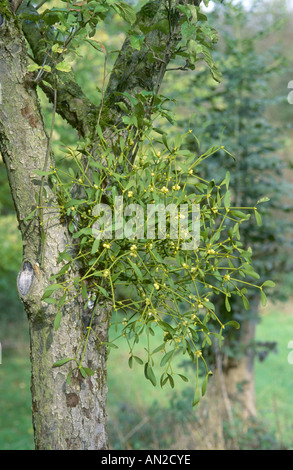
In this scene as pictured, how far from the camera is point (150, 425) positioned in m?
3.33

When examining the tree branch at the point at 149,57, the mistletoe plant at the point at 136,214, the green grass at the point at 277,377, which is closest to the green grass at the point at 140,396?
the green grass at the point at 277,377

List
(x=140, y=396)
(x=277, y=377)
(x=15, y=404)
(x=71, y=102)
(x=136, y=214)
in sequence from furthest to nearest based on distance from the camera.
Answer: (x=277, y=377) < (x=15, y=404) < (x=140, y=396) < (x=71, y=102) < (x=136, y=214)

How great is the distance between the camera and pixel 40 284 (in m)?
1.18

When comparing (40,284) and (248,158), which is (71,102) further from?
(248,158)

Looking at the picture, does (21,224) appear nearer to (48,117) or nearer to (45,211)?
(45,211)

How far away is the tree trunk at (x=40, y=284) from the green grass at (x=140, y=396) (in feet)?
6.26

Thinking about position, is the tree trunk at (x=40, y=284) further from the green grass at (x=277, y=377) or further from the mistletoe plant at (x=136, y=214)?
the green grass at (x=277, y=377)

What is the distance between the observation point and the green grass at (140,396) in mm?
3475

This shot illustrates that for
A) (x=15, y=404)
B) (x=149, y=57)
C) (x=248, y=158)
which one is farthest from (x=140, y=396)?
(x=149, y=57)

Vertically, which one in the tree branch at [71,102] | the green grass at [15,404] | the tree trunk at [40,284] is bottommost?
the green grass at [15,404]

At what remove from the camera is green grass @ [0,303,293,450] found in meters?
3.47

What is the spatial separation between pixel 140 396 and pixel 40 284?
3.27 metres
